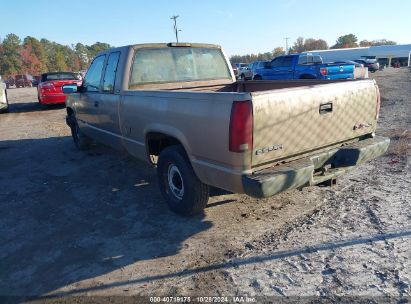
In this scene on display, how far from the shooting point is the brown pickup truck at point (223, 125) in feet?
10.7

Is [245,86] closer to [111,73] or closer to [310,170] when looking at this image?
[111,73]

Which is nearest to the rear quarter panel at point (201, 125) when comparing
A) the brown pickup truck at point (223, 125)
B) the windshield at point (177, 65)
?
the brown pickup truck at point (223, 125)

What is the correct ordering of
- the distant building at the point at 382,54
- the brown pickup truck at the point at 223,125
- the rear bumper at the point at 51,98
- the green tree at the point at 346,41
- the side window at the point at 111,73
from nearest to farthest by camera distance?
Result: the brown pickup truck at the point at 223,125 < the side window at the point at 111,73 < the rear bumper at the point at 51,98 < the distant building at the point at 382,54 < the green tree at the point at 346,41

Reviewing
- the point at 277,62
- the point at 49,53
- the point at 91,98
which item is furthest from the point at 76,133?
the point at 49,53

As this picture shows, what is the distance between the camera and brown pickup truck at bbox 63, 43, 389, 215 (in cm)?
326

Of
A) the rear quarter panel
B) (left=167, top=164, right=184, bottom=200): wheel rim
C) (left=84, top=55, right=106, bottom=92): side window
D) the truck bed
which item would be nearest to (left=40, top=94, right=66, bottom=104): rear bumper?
(left=84, top=55, right=106, bottom=92): side window

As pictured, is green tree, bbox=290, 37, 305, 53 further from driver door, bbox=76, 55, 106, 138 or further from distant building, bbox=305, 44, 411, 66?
driver door, bbox=76, 55, 106, 138

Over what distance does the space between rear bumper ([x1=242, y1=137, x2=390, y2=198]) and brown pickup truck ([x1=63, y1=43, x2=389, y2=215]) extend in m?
0.01

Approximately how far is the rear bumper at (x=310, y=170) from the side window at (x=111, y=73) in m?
2.95

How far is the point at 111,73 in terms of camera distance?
5.41 meters

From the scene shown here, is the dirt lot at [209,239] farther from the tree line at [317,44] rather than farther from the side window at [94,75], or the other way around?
the tree line at [317,44]

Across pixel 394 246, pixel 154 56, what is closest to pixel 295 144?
pixel 394 246

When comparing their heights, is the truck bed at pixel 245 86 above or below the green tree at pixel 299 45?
below

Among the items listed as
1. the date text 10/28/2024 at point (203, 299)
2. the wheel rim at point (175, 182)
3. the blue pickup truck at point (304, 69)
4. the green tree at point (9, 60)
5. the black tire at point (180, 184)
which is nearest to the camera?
the date text 10/28/2024 at point (203, 299)
